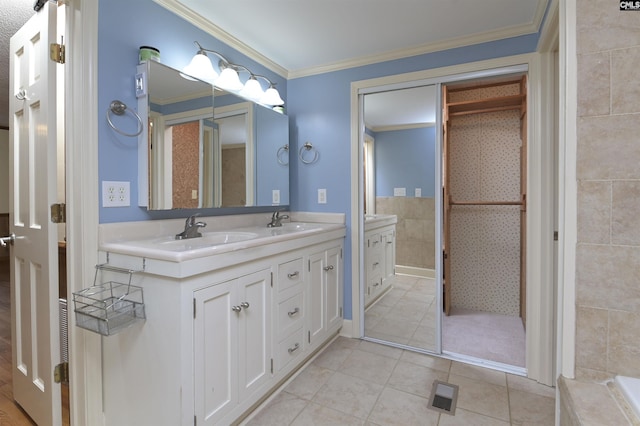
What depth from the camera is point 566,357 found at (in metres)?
1.14

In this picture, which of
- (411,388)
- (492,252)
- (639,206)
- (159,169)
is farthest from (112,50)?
(492,252)

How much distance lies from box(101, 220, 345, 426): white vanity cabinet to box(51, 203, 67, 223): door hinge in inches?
10.2

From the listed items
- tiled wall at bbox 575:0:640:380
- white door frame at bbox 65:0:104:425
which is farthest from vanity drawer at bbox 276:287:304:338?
tiled wall at bbox 575:0:640:380

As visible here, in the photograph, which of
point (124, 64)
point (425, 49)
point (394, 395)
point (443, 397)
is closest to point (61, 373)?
point (124, 64)

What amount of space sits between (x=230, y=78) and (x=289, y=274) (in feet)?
4.36

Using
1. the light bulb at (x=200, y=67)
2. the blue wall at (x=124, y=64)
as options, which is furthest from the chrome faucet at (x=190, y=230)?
the light bulb at (x=200, y=67)

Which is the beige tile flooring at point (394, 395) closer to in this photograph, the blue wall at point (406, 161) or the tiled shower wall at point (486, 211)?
the tiled shower wall at point (486, 211)

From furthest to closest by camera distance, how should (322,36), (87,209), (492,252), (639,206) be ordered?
(492,252) → (322,36) → (87,209) → (639,206)

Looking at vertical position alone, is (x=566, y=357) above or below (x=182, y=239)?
below

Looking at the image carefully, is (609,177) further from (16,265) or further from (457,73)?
(16,265)

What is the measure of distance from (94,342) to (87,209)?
1.97 feet

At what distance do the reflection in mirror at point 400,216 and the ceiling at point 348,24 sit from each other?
0.21 m

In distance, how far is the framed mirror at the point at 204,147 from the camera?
1.60 metres

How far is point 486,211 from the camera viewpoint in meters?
2.92
